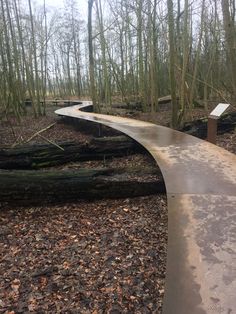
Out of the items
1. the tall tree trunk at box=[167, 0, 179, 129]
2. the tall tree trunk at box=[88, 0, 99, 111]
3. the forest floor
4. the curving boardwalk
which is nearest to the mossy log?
the tall tree trunk at box=[167, 0, 179, 129]

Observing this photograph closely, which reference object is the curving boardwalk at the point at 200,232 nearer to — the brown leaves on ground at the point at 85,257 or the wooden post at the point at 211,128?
the brown leaves on ground at the point at 85,257

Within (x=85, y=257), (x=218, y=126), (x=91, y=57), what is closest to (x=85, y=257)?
(x=85, y=257)

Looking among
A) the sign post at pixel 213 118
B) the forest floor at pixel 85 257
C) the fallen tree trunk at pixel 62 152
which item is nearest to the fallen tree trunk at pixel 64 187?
the forest floor at pixel 85 257

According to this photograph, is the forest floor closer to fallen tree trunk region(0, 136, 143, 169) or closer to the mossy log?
fallen tree trunk region(0, 136, 143, 169)

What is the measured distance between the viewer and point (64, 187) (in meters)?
4.38

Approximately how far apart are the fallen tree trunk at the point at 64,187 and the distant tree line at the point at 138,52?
13.9 ft

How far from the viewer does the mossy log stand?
7312mm

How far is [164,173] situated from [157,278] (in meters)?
1.37

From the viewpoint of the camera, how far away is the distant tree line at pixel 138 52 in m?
8.96

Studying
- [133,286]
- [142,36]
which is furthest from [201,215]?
[142,36]

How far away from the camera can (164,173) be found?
12.6 feet

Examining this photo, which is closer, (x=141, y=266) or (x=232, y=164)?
(x=141, y=266)

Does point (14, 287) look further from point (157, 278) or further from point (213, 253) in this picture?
point (213, 253)

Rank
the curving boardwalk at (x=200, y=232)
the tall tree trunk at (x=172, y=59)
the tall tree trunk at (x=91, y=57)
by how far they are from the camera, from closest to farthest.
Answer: the curving boardwalk at (x=200, y=232)
the tall tree trunk at (x=172, y=59)
the tall tree trunk at (x=91, y=57)
